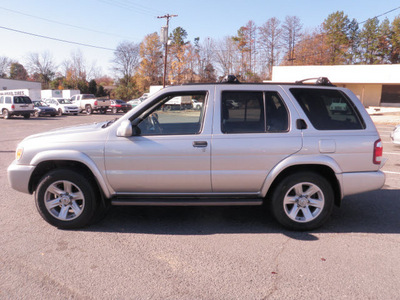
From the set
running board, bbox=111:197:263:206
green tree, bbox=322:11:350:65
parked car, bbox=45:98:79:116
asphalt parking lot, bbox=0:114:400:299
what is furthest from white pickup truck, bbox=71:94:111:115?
green tree, bbox=322:11:350:65

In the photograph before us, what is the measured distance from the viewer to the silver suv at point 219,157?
156 inches

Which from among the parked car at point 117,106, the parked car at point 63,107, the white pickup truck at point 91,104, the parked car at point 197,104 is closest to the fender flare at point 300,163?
the parked car at point 197,104

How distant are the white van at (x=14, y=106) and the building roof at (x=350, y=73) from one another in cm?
2771

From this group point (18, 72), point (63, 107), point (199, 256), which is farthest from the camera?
point (18, 72)

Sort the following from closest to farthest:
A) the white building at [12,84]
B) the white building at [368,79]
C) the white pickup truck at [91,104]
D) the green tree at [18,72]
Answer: the white pickup truck at [91,104], the white building at [368,79], the white building at [12,84], the green tree at [18,72]

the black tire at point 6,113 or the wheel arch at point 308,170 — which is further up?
the black tire at point 6,113

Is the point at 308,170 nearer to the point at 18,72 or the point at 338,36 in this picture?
the point at 338,36

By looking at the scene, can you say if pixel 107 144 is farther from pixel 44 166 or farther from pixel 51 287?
pixel 51 287

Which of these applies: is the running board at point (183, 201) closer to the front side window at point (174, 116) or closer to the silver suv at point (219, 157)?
the silver suv at point (219, 157)

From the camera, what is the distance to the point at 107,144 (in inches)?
157

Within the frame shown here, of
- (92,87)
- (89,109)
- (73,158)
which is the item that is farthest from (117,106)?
(92,87)

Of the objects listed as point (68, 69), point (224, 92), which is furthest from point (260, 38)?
point (224, 92)

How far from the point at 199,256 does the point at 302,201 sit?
1.52 m

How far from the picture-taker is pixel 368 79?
35.8 metres
